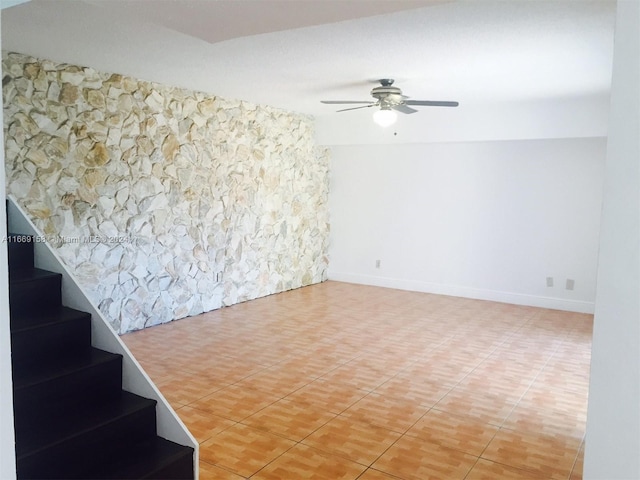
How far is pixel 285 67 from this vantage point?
14.7ft

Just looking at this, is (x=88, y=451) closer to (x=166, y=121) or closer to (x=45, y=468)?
(x=45, y=468)

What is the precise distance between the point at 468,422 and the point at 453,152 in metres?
4.52

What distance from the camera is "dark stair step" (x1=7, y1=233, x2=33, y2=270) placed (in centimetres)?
281

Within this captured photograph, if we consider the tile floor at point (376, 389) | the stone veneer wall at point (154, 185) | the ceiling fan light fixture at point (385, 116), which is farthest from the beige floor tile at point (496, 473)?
the stone veneer wall at point (154, 185)

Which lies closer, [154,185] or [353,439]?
[353,439]

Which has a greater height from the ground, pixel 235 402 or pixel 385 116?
pixel 385 116

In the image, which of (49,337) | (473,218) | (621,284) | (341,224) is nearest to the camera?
(621,284)

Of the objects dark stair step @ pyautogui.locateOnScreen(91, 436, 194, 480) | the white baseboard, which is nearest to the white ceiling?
dark stair step @ pyautogui.locateOnScreen(91, 436, 194, 480)

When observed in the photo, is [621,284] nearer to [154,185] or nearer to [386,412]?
[386,412]

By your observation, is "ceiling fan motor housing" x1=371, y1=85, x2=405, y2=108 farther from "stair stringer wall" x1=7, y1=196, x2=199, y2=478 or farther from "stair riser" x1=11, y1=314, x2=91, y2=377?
"stair riser" x1=11, y1=314, x2=91, y2=377

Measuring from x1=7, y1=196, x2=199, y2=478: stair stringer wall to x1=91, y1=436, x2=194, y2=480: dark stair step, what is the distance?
0.15 ft

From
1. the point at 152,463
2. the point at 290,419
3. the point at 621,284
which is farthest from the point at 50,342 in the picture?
the point at 621,284

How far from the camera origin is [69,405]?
241cm

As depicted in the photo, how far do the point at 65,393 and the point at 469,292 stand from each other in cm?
574
